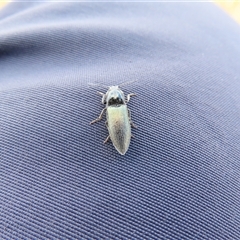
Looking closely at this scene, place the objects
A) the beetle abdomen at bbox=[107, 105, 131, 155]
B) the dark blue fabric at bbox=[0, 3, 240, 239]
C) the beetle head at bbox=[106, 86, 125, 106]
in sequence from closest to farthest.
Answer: the dark blue fabric at bbox=[0, 3, 240, 239], the beetle abdomen at bbox=[107, 105, 131, 155], the beetle head at bbox=[106, 86, 125, 106]

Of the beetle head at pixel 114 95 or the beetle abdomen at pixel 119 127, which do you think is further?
the beetle head at pixel 114 95

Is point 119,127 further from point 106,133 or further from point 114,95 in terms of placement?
point 114,95

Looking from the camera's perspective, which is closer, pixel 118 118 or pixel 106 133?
pixel 106 133

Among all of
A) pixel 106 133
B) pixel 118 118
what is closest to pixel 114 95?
pixel 118 118

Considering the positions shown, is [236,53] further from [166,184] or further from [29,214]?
[29,214]

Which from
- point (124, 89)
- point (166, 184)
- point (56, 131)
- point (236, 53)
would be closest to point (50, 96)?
point (56, 131)

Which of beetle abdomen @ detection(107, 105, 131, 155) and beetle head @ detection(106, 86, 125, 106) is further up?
beetle head @ detection(106, 86, 125, 106)
